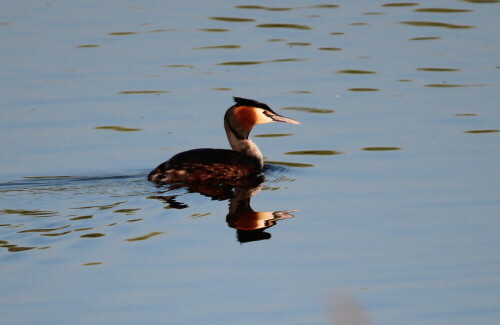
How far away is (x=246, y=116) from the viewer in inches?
519

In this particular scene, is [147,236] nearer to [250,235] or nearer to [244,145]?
[250,235]

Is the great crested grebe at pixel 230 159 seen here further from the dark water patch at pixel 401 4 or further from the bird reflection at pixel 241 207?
the dark water patch at pixel 401 4

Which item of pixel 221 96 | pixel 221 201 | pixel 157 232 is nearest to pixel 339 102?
pixel 221 96

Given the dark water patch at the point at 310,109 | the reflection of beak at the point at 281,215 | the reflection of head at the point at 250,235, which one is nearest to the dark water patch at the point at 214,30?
the dark water patch at the point at 310,109

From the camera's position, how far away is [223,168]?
12.2m

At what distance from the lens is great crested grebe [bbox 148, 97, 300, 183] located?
11.8 meters

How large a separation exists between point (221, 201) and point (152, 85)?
4518 mm

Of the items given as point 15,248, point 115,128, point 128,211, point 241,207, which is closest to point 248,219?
point 241,207

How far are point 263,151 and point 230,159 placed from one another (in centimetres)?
143

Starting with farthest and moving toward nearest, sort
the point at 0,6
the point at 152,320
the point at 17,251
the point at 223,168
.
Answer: the point at 0,6 → the point at 223,168 → the point at 17,251 → the point at 152,320

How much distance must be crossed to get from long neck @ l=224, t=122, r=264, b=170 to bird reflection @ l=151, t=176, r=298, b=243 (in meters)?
0.40

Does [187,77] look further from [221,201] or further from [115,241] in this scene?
[115,241]

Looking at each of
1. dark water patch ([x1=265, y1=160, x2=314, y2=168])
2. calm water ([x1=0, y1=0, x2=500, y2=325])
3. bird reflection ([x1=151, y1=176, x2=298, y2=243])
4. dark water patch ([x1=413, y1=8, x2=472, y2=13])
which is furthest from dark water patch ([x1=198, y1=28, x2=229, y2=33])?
bird reflection ([x1=151, y1=176, x2=298, y2=243])

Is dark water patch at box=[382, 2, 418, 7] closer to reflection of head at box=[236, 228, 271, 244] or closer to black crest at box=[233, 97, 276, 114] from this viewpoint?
black crest at box=[233, 97, 276, 114]
